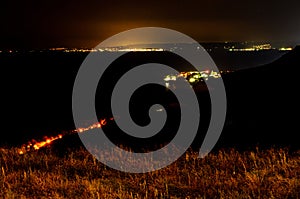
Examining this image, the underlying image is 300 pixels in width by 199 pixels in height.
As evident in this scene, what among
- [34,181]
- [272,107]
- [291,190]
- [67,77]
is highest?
[67,77]

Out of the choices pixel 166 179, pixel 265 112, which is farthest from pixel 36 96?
pixel 166 179

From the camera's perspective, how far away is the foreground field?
17.1ft

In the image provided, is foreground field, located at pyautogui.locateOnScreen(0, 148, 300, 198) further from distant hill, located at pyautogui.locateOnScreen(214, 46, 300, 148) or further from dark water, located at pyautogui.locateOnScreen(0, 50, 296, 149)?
dark water, located at pyautogui.locateOnScreen(0, 50, 296, 149)

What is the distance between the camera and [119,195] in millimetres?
5074

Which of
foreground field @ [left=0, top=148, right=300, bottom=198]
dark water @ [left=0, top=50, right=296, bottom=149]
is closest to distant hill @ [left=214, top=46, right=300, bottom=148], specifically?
foreground field @ [left=0, top=148, right=300, bottom=198]

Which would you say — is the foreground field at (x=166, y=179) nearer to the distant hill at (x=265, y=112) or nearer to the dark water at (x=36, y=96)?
the distant hill at (x=265, y=112)

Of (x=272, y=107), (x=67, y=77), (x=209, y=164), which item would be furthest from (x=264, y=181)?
(x=67, y=77)

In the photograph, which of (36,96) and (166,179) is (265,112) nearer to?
(166,179)

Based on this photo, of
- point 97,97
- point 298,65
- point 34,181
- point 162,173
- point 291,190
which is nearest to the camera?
point 291,190

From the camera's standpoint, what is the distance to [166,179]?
587cm

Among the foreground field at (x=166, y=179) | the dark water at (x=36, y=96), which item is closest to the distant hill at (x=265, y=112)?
the foreground field at (x=166, y=179)

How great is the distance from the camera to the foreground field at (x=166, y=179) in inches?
205

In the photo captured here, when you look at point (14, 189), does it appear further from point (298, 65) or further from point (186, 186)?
point (298, 65)

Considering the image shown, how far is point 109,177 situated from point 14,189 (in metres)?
1.44
